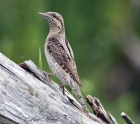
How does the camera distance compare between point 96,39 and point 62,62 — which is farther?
point 96,39

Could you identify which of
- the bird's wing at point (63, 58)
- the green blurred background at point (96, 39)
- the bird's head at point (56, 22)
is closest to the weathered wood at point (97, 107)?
the bird's wing at point (63, 58)

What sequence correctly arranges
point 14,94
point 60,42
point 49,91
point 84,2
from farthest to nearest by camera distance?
point 84,2
point 60,42
point 49,91
point 14,94

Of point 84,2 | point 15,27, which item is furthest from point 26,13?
point 84,2

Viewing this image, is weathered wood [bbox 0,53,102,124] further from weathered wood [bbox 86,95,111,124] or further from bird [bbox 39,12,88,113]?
bird [bbox 39,12,88,113]

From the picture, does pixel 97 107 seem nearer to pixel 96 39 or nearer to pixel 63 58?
pixel 63 58

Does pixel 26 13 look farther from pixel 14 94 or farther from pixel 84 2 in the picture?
pixel 14 94

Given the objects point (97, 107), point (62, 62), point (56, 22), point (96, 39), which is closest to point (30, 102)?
point (97, 107)
